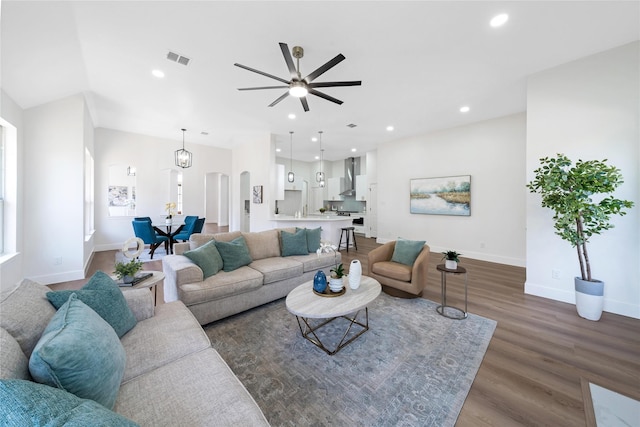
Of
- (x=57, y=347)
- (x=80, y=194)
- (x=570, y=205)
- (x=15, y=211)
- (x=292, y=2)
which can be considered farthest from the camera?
(x=80, y=194)

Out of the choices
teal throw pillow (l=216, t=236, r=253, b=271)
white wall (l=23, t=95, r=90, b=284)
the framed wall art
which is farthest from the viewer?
the framed wall art

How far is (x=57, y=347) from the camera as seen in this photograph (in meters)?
0.86

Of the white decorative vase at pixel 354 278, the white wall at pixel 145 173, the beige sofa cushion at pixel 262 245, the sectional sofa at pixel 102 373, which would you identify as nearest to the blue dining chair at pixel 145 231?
the white wall at pixel 145 173

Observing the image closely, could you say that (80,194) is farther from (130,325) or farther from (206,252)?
(130,325)

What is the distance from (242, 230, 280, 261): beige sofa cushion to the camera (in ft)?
11.1

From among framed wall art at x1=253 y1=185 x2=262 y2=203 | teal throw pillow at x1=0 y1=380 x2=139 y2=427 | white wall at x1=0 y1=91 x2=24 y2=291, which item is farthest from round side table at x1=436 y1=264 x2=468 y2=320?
white wall at x1=0 y1=91 x2=24 y2=291

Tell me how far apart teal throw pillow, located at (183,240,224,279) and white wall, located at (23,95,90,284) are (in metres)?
2.92

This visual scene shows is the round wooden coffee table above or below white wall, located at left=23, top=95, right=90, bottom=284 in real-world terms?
below

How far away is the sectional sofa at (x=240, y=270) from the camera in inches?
95.2

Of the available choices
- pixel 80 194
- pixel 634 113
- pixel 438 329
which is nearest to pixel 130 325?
pixel 438 329

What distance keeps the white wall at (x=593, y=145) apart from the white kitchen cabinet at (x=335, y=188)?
6.65m

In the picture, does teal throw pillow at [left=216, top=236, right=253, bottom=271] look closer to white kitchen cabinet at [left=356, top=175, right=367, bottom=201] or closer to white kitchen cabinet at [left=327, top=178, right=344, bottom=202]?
white kitchen cabinet at [left=356, top=175, right=367, bottom=201]

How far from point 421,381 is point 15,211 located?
5.41 metres

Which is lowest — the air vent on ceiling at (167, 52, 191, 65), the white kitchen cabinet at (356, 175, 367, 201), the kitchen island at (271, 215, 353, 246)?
the kitchen island at (271, 215, 353, 246)
